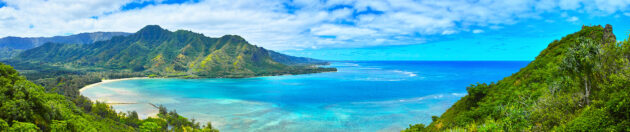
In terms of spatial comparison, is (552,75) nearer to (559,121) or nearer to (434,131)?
(434,131)

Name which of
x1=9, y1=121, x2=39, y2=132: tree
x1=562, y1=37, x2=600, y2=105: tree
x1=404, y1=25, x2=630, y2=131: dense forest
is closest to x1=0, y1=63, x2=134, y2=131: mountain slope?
x1=9, y1=121, x2=39, y2=132: tree

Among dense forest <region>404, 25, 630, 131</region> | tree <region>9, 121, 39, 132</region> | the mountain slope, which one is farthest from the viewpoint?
the mountain slope

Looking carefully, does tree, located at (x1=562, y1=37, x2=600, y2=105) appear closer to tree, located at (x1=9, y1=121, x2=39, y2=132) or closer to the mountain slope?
tree, located at (x1=9, y1=121, x2=39, y2=132)

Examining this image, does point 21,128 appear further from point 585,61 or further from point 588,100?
point 585,61

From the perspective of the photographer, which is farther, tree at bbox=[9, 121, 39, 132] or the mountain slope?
the mountain slope

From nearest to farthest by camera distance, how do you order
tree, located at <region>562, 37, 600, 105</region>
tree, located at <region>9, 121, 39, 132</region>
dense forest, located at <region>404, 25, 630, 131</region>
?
dense forest, located at <region>404, 25, 630, 131</region> → tree, located at <region>562, 37, 600, 105</region> → tree, located at <region>9, 121, 39, 132</region>

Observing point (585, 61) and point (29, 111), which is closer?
point (585, 61)

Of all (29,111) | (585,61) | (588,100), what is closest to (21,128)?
(29,111)

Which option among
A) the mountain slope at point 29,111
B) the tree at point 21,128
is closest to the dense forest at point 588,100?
the tree at point 21,128

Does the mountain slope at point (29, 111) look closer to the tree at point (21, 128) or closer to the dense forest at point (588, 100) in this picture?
the tree at point (21, 128)

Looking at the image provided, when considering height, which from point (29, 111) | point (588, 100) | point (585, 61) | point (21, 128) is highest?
point (585, 61)

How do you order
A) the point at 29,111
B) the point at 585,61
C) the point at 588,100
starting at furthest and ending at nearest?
the point at 29,111 < the point at 585,61 < the point at 588,100

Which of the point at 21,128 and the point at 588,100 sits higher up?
the point at 588,100
